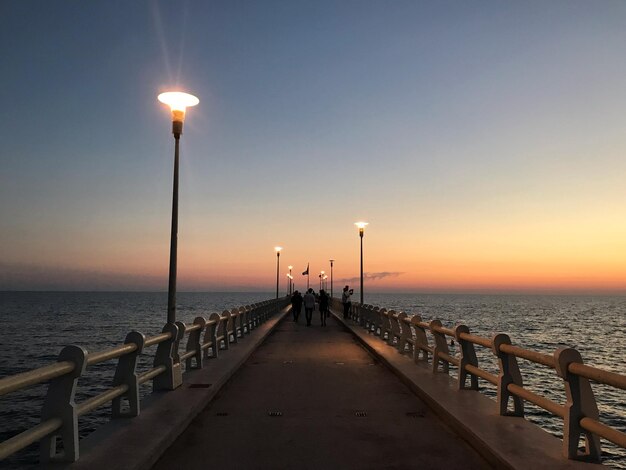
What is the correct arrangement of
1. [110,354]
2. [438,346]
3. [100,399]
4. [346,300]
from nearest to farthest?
1. [100,399]
2. [110,354]
3. [438,346]
4. [346,300]

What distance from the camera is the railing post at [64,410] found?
5201 millimetres

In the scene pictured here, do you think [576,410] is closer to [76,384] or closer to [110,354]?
[110,354]

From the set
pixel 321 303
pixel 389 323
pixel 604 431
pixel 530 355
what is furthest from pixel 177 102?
pixel 321 303

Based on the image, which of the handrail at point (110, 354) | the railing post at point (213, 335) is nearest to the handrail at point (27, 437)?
the handrail at point (110, 354)

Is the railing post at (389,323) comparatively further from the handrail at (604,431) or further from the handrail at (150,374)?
the handrail at (604,431)

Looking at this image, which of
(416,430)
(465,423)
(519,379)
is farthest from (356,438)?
(519,379)

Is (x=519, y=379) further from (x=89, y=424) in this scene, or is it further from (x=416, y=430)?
(x=89, y=424)

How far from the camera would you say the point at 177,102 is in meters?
11.4

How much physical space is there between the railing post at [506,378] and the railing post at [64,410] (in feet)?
16.5

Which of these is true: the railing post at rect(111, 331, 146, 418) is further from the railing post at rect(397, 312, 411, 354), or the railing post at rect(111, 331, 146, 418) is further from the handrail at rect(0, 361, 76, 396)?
the railing post at rect(397, 312, 411, 354)

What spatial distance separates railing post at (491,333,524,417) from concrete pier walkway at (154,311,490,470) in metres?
0.86

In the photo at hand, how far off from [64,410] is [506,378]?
5.32m

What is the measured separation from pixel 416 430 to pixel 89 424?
41.4 feet

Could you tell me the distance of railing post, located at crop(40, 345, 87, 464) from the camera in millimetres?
5201
